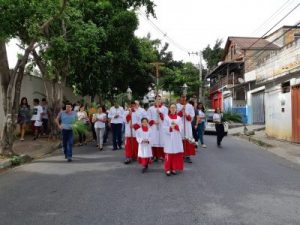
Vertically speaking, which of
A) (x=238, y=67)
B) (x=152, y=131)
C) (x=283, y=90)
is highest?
(x=238, y=67)

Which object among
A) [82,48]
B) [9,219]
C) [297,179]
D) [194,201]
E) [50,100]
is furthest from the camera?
[50,100]

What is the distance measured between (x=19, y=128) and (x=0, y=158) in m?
6.69

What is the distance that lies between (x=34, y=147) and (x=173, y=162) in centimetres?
766

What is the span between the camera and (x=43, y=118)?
784 inches

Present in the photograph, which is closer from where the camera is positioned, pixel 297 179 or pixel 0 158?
pixel 297 179

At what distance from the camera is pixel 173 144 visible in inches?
428

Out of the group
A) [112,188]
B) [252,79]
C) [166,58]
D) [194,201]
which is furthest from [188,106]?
[166,58]

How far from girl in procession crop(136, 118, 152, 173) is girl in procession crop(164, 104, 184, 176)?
1.84ft

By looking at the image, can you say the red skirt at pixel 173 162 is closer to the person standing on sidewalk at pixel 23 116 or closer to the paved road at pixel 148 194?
the paved road at pixel 148 194

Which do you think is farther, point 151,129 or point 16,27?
point 16,27

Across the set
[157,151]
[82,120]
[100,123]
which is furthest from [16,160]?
[82,120]

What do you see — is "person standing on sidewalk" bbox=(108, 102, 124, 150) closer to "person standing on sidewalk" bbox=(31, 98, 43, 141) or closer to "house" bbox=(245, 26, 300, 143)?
"person standing on sidewalk" bbox=(31, 98, 43, 141)

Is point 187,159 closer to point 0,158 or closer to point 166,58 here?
point 0,158

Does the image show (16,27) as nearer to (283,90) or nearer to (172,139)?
(172,139)
